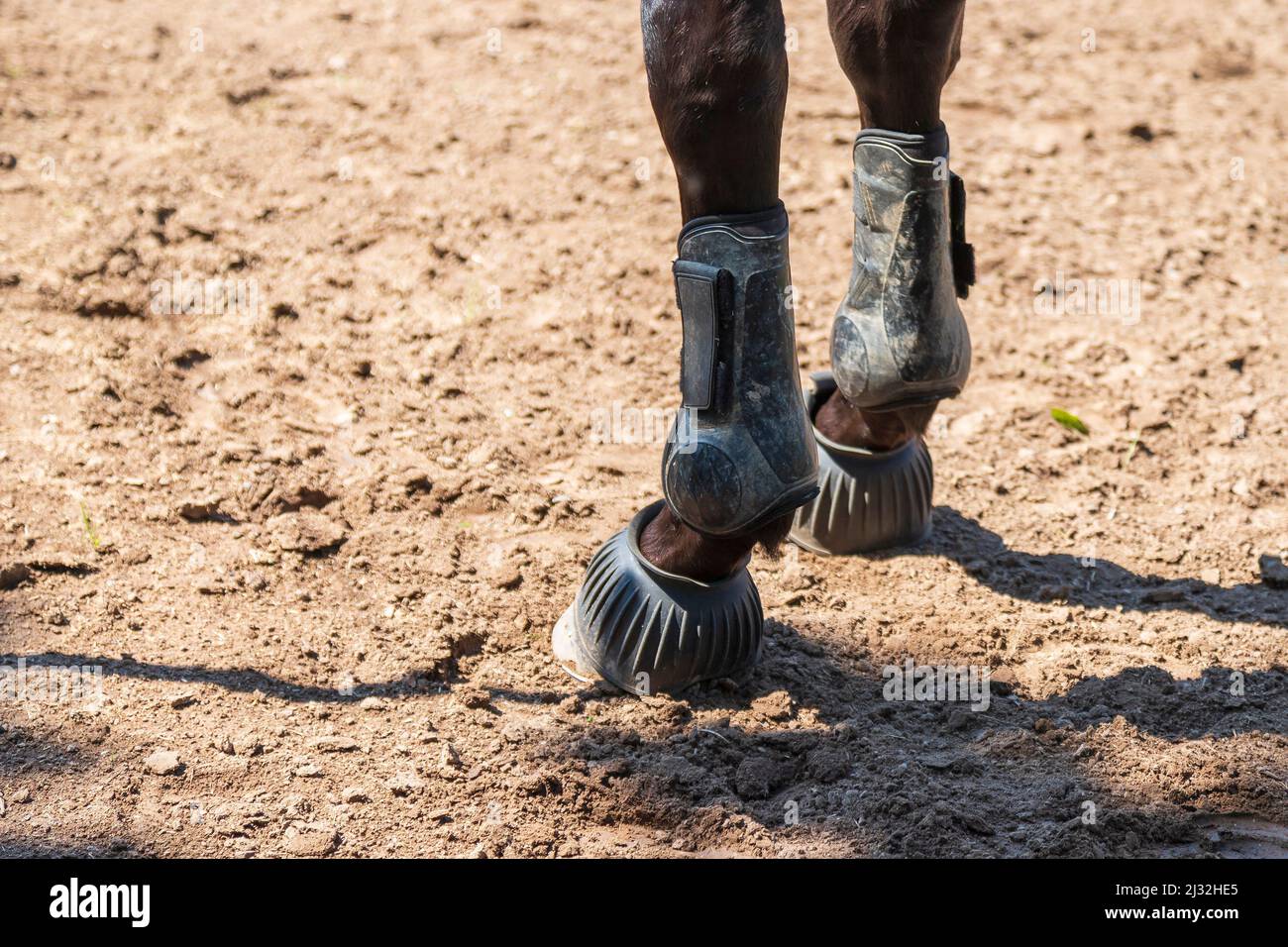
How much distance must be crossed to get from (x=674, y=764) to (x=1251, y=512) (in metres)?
1.63

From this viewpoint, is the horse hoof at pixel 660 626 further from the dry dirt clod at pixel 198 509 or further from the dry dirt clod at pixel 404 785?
the dry dirt clod at pixel 198 509

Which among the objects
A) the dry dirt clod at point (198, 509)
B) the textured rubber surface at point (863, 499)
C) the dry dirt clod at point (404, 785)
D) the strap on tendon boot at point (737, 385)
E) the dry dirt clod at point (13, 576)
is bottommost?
→ the dry dirt clod at point (404, 785)

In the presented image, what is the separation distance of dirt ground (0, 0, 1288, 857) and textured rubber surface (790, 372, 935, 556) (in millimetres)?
77

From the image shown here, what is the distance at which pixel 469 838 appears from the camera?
6.61 ft

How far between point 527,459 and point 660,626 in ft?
3.04

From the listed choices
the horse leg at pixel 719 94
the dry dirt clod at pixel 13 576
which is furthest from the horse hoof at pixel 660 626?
the dry dirt clod at pixel 13 576

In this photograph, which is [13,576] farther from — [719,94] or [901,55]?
[901,55]

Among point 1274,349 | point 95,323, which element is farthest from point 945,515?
point 95,323

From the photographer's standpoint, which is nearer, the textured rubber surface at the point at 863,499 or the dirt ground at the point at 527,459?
the dirt ground at the point at 527,459

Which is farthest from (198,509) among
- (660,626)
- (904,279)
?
(904,279)

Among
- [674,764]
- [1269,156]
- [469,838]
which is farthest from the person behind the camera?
[1269,156]

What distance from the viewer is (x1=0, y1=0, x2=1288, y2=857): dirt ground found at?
6.97 ft

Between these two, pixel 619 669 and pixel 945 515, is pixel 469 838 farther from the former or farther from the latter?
pixel 945 515

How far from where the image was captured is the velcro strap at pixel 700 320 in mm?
2023
